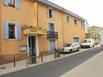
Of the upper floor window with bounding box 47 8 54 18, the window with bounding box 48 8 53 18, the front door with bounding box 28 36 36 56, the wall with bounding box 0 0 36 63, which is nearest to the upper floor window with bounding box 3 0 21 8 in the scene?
the wall with bounding box 0 0 36 63

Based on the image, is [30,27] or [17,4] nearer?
[17,4]

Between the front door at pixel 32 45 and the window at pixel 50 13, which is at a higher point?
the window at pixel 50 13

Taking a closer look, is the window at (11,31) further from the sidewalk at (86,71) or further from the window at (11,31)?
the sidewalk at (86,71)

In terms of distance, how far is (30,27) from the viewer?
27922mm

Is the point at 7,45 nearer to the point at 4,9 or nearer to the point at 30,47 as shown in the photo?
the point at 4,9

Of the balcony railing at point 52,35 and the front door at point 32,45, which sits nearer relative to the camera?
the front door at point 32,45

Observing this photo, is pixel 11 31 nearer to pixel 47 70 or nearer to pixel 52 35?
pixel 47 70

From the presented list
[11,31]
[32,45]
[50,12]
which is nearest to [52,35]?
[50,12]

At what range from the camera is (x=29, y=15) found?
2942cm

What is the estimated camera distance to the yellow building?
24594 mm

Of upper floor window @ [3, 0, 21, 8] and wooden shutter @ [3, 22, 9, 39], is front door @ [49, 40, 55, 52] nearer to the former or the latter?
upper floor window @ [3, 0, 21, 8]

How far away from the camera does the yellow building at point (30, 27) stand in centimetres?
2459

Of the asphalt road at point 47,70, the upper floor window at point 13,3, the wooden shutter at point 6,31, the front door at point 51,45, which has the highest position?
the upper floor window at point 13,3

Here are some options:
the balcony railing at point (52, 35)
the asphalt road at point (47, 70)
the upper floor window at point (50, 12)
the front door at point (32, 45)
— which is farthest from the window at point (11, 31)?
the upper floor window at point (50, 12)
